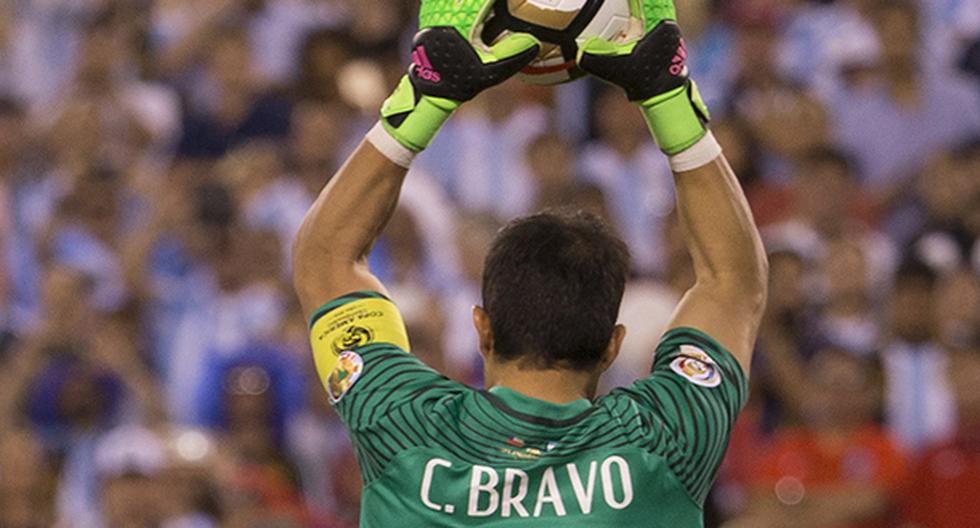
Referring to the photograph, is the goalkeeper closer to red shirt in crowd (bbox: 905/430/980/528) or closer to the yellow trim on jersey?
the yellow trim on jersey

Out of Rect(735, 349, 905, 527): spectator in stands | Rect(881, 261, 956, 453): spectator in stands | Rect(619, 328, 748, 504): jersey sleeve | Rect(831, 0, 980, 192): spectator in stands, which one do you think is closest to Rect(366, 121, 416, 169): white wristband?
Rect(619, 328, 748, 504): jersey sleeve

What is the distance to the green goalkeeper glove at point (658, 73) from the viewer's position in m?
3.72

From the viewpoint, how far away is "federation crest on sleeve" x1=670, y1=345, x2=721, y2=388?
362 cm

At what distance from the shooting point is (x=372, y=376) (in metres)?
3.62

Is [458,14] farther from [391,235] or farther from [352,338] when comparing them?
[391,235]

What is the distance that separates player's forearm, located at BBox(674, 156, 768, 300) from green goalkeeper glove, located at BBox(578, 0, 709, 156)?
8 centimetres

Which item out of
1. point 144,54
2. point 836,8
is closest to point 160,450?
point 144,54

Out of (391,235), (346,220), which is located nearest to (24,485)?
(391,235)

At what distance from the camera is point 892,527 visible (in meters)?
7.39

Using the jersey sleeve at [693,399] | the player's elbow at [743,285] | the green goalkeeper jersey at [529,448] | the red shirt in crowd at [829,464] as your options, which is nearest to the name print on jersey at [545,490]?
the green goalkeeper jersey at [529,448]

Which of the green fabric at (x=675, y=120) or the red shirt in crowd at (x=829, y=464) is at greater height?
the green fabric at (x=675, y=120)

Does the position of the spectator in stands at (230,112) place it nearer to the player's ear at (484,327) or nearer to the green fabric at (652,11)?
the green fabric at (652,11)

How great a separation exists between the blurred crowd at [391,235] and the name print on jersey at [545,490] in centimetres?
405

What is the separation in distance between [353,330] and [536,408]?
423 mm
